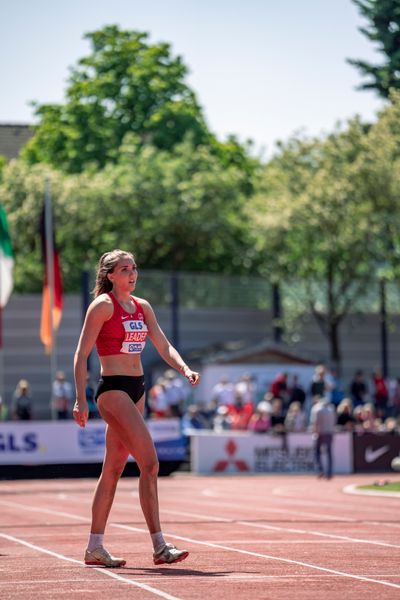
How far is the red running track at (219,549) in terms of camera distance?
934 centimetres

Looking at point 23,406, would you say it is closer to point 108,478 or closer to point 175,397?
point 175,397

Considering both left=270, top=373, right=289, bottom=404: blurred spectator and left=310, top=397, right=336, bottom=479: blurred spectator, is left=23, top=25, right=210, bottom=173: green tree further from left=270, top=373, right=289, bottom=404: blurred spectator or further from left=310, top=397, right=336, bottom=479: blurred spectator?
left=310, top=397, right=336, bottom=479: blurred spectator

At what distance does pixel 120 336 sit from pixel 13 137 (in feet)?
197

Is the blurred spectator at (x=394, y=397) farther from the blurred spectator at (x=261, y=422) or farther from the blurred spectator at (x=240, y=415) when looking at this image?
the blurred spectator at (x=261, y=422)

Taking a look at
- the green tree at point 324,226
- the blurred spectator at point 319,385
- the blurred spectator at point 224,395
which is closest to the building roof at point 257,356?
the green tree at point 324,226

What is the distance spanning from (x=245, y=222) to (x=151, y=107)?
775 cm

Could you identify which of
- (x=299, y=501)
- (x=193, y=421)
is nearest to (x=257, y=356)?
(x=193, y=421)

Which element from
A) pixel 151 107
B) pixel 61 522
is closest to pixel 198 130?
pixel 151 107

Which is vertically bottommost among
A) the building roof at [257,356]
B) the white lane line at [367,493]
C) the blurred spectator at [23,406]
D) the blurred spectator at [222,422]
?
the white lane line at [367,493]

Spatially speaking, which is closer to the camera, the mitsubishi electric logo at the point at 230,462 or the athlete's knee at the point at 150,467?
the athlete's knee at the point at 150,467

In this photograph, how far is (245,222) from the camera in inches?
2255

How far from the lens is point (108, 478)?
11141 mm

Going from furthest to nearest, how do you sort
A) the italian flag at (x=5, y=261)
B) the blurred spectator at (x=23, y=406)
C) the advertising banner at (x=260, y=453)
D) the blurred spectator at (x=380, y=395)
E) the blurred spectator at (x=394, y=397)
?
the blurred spectator at (x=394, y=397) < the blurred spectator at (x=380, y=395) < the blurred spectator at (x=23, y=406) < the italian flag at (x=5, y=261) < the advertising banner at (x=260, y=453)

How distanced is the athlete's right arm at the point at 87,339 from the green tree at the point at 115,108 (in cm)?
4911
